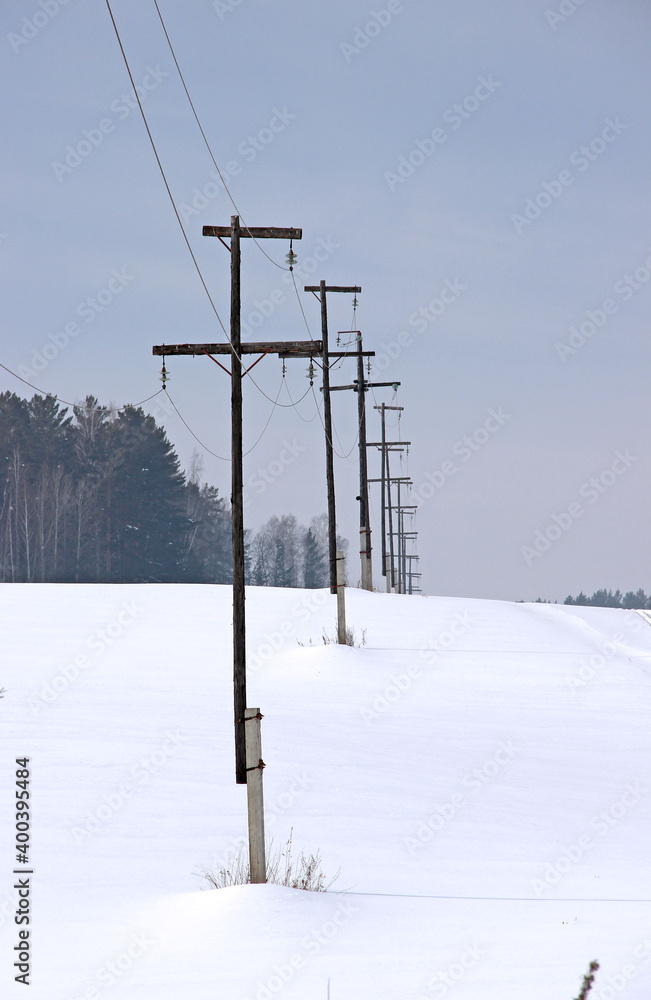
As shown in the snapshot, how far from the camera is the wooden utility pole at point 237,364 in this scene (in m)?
12.4

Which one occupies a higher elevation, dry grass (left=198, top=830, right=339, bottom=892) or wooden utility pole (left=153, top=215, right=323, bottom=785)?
wooden utility pole (left=153, top=215, right=323, bottom=785)

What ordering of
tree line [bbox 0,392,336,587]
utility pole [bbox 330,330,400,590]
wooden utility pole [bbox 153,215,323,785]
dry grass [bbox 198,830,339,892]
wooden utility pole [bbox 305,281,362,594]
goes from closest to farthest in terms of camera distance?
dry grass [bbox 198,830,339,892] → wooden utility pole [bbox 153,215,323,785] → wooden utility pole [bbox 305,281,362,594] → utility pole [bbox 330,330,400,590] → tree line [bbox 0,392,336,587]

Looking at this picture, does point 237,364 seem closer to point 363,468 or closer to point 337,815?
point 337,815

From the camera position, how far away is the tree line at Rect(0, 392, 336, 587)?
6788 centimetres

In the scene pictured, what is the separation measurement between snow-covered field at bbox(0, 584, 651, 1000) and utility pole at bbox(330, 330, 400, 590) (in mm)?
9212

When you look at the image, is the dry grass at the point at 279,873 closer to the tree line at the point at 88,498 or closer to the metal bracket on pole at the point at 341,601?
the metal bracket on pole at the point at 341,601

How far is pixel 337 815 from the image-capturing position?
9750 mm

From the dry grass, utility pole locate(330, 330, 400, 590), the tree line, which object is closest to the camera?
the dry grass

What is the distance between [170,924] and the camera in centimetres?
631

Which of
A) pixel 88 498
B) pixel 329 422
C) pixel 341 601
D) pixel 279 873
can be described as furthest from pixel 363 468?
pixel 88 498

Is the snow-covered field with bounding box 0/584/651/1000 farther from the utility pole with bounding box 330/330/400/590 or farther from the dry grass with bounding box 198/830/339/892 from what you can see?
the utility pole with bounding box 330/330/400/590

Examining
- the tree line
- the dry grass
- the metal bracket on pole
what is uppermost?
the tree line

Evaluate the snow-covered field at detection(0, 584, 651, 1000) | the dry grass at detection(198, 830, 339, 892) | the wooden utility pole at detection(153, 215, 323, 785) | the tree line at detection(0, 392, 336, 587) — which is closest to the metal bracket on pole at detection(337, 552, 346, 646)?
the snow-covered field at detection(0, 584, 651, 1000)

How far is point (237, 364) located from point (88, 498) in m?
58.3
